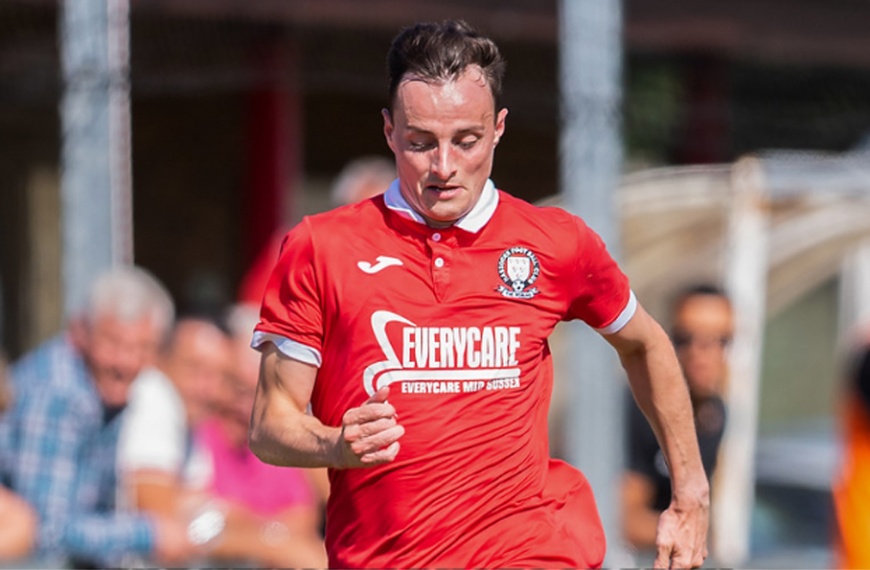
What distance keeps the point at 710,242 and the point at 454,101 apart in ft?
18.0

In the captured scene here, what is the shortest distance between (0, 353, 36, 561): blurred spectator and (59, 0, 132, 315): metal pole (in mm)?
712

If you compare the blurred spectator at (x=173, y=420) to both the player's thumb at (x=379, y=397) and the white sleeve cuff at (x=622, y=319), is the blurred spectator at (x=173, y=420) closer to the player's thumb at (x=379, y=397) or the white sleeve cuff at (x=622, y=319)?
the white sleeve cuff at (x=622, y=319)

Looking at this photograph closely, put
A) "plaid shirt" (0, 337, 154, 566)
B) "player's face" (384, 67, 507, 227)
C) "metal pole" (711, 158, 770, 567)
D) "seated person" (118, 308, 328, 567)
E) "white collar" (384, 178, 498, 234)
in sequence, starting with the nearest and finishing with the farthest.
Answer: "player's face" (384, 67, 507, 227), "white collar" (384, 178, 498, 234), "plaid shirt" (0, 337, 154, 566), "seated person" (118, 308, 328, 567), "metal pole" (711, 158, 770, 567)

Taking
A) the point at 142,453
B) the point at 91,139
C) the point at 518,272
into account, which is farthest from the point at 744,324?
the point at 518,272

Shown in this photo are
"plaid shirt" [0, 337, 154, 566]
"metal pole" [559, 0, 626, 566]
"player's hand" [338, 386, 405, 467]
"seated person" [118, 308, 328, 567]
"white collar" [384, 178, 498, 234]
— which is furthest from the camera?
"metal pole" [559, 0, 626, 566]

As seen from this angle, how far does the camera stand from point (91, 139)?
5.14 metres

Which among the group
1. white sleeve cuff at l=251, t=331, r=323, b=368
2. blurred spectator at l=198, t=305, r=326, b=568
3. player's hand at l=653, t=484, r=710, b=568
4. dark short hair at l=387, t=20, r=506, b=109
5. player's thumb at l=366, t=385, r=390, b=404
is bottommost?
blurred spectator at l=198, t=305, r=326, b=568

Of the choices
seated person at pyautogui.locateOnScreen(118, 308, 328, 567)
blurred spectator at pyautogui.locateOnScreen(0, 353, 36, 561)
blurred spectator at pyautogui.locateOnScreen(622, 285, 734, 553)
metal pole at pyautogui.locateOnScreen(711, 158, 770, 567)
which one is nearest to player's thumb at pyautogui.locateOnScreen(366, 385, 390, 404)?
blurred spectator at pyautogui.locateOnScreen(0, 353, 36, 561)

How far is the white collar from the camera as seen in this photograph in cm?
317

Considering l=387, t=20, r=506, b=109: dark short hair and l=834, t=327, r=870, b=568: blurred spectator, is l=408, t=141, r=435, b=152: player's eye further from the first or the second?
l=834, t=327, r=870, b=568: blurred spectator

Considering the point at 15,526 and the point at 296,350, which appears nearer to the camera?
the point at 296,350

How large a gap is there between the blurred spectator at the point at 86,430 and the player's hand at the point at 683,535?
212 centimetres

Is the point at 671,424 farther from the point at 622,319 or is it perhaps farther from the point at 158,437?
the point at 158,437

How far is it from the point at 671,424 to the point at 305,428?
881 mm
